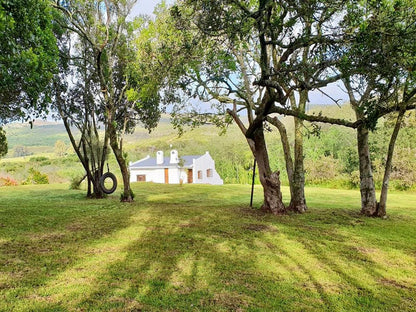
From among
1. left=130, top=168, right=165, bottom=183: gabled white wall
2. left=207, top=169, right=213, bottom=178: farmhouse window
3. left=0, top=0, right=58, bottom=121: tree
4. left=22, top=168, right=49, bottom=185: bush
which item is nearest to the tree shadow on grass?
left=0, top=0, right=58, bottom=121: tree

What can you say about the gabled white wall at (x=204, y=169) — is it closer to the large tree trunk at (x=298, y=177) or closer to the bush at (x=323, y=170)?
the bush at (x=323, y=170)

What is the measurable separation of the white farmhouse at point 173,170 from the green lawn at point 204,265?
2760 centimetres

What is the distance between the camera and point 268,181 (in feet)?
33.6

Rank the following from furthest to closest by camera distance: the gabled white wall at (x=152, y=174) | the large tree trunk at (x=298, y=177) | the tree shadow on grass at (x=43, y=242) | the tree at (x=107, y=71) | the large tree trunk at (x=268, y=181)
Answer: the gabled white wall at (x=152, y=174), the tree at (x=107, y=71), the large tree trunk at (x=298, y=177), the large tree trunk at (x=268, y=181), the tree shadow on grass at (x=43, y=242)

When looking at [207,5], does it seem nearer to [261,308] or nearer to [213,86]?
[213,86]

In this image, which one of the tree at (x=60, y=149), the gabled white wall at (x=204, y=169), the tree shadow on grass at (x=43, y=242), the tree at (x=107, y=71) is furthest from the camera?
the tree at (x=60, y=149)

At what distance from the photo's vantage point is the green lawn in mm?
3621

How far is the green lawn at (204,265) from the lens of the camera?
11.9ft

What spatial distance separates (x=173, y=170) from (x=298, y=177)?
89.1 feet

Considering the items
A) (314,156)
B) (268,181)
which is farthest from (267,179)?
(314,156)

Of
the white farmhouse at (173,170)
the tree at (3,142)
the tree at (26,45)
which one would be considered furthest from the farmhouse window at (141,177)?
the tree at (26,45)

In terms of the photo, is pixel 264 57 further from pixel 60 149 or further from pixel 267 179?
pixel 60 149

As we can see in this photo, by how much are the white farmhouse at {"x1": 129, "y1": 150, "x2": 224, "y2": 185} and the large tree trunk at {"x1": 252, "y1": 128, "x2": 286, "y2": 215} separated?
2478cm

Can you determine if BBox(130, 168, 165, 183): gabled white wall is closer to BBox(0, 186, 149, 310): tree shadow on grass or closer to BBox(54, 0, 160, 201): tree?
BBox(54, 0, 160, 201): tree
